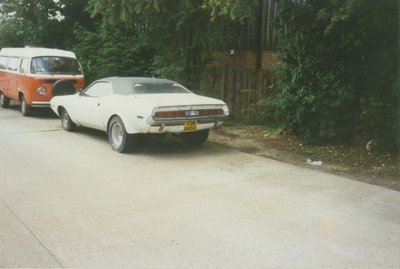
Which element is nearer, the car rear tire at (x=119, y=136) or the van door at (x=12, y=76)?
the car rear tire at (x=119, y=136)

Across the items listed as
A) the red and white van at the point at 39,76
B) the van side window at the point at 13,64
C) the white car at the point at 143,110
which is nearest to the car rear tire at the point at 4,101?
the red and white van at the point at 39,76

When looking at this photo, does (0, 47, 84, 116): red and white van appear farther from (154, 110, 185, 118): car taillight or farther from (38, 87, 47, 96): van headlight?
(154, 110, 185, 118): car taillight

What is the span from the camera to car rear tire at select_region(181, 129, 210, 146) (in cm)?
893

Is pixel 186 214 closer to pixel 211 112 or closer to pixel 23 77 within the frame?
pixel 211 112

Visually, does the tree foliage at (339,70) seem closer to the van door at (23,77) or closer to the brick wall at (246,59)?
A: the brick wall at (246,59)

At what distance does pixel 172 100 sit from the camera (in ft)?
26.5

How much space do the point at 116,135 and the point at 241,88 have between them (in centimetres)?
475

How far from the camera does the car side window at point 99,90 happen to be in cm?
907

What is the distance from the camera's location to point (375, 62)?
7902 millimetres

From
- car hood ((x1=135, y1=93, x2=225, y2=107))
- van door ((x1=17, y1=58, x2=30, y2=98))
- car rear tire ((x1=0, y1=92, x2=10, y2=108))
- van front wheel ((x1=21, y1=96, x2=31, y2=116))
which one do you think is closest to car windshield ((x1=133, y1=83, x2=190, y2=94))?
car hood ((x1=135, y1=93, x2=225, y2=107))

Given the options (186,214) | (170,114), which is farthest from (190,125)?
(186,214)

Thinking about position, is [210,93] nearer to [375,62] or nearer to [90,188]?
[375,62]

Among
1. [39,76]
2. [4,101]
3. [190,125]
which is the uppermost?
[39,76]

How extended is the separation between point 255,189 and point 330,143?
3253mm
